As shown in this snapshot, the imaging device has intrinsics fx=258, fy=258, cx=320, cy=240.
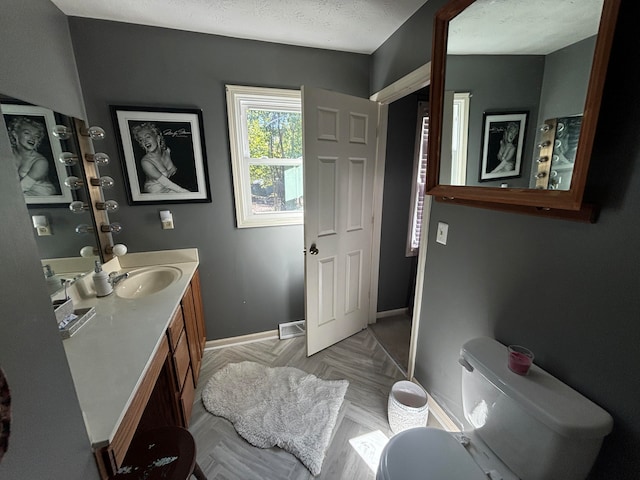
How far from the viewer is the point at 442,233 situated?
4.74 feet

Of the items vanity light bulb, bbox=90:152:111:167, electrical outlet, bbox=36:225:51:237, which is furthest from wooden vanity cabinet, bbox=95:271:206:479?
vanity light bulb, bbox=90:152:111:167

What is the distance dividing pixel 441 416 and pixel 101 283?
212cm

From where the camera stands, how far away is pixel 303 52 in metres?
1.94

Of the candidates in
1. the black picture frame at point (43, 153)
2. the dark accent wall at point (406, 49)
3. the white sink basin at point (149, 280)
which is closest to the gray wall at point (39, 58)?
the black picture frame at point (43, 153)

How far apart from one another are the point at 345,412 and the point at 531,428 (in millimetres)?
1076

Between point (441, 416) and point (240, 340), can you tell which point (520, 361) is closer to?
point (441, 416)

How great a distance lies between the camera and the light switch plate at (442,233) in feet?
4.65

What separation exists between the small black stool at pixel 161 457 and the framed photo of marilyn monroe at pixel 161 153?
56.7 inches

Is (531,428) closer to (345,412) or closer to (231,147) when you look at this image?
(345,412)

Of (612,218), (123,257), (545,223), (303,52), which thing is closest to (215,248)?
(123,257)

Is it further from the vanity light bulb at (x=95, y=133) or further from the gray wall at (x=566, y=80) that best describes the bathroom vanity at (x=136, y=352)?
the gray wall at (x=566, y=80)

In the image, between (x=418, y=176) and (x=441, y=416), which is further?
(x=418, y=176)

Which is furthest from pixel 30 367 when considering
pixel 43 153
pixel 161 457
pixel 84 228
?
pixel 84 228

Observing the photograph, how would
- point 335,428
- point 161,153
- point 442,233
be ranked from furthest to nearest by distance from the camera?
point 161,153
point 335,428
point 442,233
